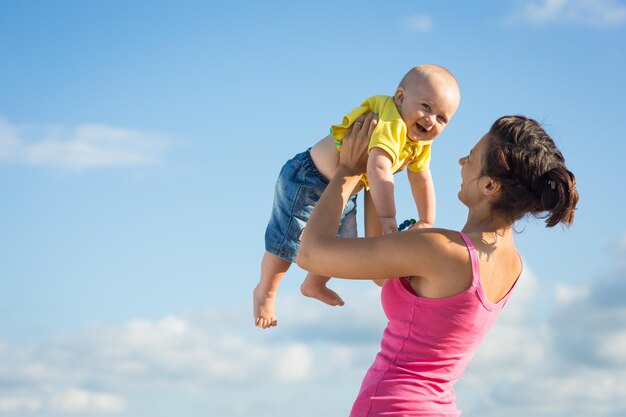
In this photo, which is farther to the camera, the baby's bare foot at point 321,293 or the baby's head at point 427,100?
the baby's bare foot at point 321,293

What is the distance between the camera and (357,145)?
4.31m

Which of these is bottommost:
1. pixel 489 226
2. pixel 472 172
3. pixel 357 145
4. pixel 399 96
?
pixel 489 226

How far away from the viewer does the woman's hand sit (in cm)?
422

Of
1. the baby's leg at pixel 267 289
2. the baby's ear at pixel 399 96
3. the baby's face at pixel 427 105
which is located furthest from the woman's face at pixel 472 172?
the baby's leg at pixel 267 289

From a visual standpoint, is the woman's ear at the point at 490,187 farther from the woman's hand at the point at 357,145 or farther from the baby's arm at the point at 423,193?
the baby's arm at the point at 423,193

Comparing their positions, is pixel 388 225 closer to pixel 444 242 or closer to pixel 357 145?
pixel 357 145

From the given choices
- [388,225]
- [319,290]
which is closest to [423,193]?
[388,225]

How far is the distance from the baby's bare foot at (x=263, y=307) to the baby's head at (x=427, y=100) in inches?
64.6

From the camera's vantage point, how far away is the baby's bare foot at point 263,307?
18.0 feet

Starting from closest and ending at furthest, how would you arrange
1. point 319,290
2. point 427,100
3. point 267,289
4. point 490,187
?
point 490,187
point 427,100
point 319,290
point 267,289

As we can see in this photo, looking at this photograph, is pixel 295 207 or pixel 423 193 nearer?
pixel 423 193

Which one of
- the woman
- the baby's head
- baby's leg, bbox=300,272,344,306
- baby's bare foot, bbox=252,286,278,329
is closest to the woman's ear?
the woman

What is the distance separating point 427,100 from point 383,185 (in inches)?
25.0

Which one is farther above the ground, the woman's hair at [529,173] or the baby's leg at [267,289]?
the baby's leg at [267,289]
